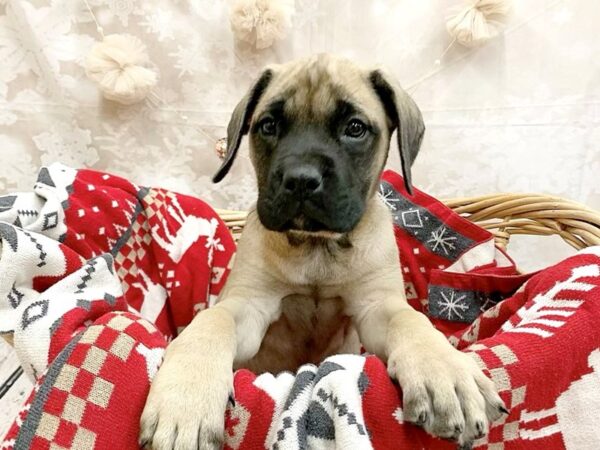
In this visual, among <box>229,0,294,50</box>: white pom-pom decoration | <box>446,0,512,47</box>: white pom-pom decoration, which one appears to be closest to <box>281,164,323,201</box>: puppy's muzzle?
<box>229,0,294,50</box>: white pom-pom decoration

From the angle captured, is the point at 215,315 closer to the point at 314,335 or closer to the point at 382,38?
the point at 314,335

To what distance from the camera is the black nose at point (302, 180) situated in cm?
144

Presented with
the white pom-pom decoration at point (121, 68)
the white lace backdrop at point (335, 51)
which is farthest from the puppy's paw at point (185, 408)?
the white lace backdrop at point (335, 51)

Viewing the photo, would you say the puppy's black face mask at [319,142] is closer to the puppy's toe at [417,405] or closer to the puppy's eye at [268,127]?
the puppy's eye at [268,127]

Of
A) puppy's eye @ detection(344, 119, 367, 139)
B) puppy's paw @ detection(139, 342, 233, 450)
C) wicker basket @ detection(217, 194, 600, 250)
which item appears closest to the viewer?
puppy's paw @ detection(139, 342, 233, 450)

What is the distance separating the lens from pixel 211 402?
110 centimetres

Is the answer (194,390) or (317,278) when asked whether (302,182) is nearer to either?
(317,278)

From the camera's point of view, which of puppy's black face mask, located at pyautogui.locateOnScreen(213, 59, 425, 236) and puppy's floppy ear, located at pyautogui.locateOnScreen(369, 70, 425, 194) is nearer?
puppy's black face mask, located at pyautogui.locateOnScreen(213, 59, 425, 236)

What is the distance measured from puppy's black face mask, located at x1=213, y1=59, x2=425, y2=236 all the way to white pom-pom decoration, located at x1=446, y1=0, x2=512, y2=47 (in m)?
1.36

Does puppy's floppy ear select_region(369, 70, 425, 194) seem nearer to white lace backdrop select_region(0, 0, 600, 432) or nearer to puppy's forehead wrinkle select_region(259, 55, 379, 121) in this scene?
puppy's forehead wrinkle select_region(259, 55, 379, 121)

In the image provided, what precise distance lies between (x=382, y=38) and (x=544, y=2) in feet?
3.00

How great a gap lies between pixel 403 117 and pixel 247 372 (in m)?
0.97

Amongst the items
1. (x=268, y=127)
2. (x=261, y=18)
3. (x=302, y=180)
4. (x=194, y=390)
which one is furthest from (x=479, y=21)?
(x=194, y=390)

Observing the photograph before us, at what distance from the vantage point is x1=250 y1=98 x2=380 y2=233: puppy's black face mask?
4.84 ft
